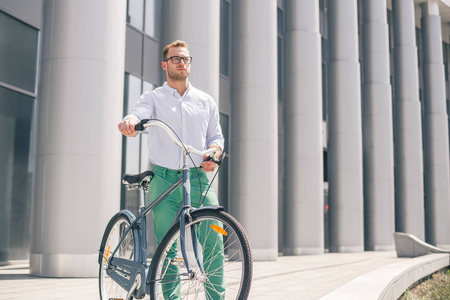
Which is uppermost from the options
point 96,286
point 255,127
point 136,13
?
point 136,13

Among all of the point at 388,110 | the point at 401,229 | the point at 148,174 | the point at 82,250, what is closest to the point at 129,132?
the point at 148,174

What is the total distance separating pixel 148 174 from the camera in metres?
3.84

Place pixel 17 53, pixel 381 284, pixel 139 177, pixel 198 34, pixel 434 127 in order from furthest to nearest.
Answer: pixel 434 127 < pixel 17 53 < pixel 198 34 < pixel 381 284 < pixel 139 177

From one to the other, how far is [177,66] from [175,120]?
0.36 metres

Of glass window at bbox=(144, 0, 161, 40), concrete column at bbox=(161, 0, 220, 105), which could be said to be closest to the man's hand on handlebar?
concrete column at bbox=(161, 0, 220, 105)

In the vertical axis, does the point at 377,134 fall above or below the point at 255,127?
above

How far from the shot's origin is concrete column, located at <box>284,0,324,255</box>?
1742cm

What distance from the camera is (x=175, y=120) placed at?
3838mm

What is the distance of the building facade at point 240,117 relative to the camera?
8.95m

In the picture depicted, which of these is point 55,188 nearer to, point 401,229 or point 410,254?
point 410,254

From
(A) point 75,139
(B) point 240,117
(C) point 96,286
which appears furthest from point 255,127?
(C) point 96,286

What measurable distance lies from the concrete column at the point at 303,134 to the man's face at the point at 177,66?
45.5ft

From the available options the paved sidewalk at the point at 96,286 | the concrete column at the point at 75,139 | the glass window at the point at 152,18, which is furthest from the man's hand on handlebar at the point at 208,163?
the glass window at the point at 152,18

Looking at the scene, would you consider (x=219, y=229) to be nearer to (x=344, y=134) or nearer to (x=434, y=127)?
(x=344, y=134)
